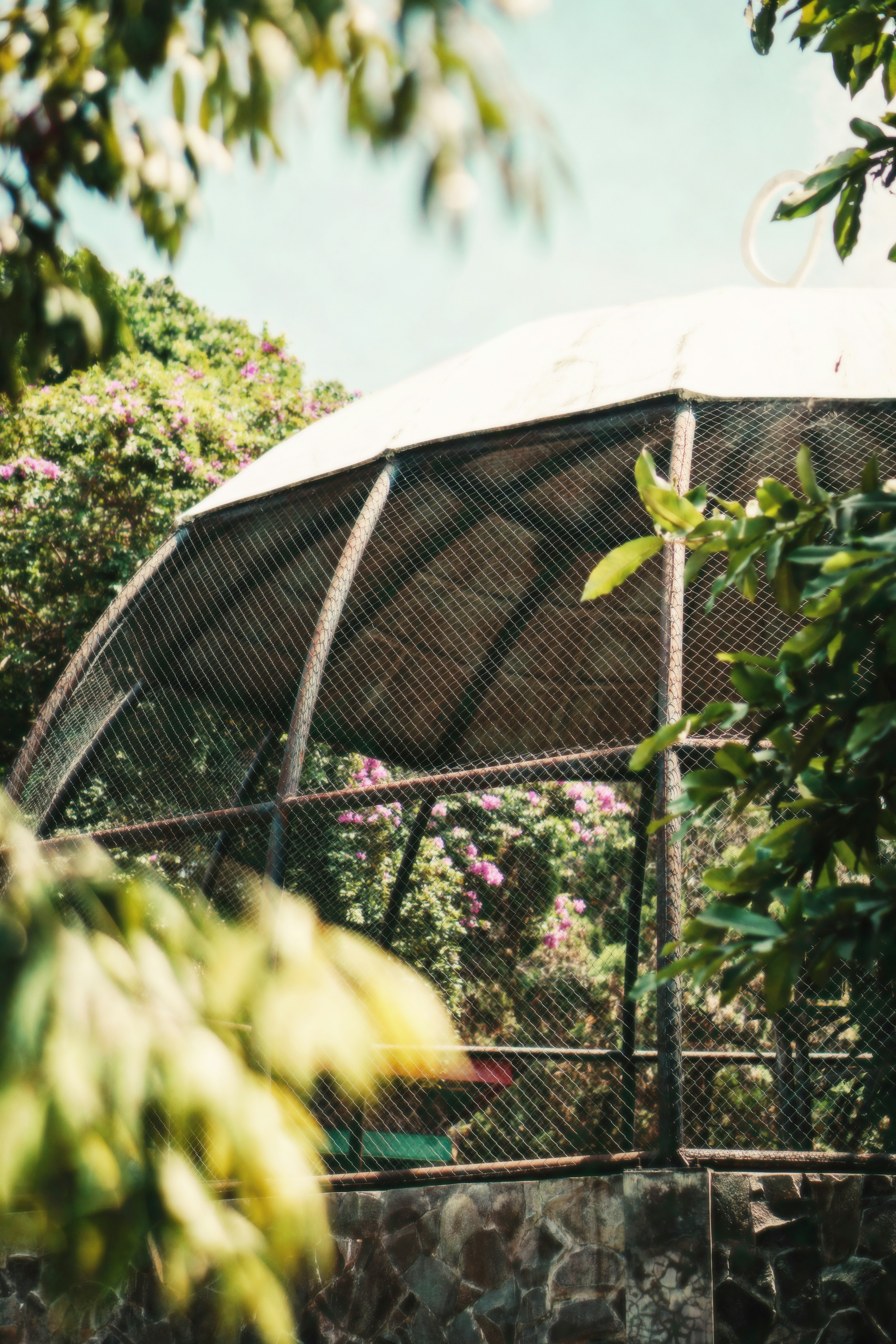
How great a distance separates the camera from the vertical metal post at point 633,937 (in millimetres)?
6500

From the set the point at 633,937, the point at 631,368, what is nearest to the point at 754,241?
the point at 631,368

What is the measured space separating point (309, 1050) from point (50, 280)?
1268 millimetres

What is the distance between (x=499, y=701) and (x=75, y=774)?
116 inches

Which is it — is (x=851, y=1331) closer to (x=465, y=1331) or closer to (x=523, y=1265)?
(x=523, y=1265)

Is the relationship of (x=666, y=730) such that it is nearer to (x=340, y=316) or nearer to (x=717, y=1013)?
(x=340, y=316)

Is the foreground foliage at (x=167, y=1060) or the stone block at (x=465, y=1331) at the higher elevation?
the foreground foliage at (x=167, y=1060)

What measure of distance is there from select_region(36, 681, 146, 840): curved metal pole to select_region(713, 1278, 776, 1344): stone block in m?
3.74

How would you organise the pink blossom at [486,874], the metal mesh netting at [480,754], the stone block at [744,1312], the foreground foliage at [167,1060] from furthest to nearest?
the pink blossom at [486,874] → the metal mesh netting at [480,754] → the stone block at [744,1312] → the foreground foliage at [167,1060]

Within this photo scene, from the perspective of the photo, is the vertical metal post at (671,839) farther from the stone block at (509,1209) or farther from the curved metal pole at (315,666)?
the curved metal pole at (315,666)

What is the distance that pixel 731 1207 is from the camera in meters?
3.41

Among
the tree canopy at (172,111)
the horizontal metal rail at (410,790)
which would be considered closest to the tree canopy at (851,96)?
the tree canopy at (172,111)

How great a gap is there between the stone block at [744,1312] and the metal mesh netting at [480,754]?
2.55 ft

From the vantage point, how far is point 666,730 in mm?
1856

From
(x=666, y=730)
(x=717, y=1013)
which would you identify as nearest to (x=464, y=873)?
(x=717, y=1013)
